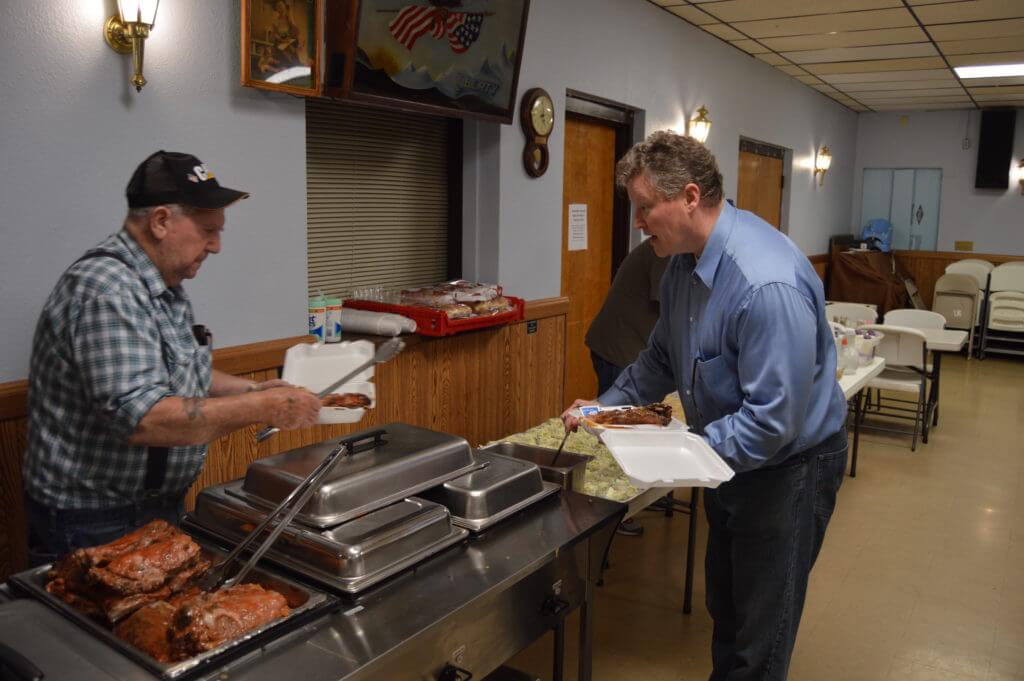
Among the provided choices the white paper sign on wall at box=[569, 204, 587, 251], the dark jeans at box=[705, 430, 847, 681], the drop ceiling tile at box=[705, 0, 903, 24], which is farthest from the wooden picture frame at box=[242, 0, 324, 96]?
the drop ceiling tile at box=[705, 0, 903, 24]

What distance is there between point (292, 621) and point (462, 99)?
109 inches

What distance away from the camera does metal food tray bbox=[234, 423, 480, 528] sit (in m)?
1.66

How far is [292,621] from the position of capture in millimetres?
1431

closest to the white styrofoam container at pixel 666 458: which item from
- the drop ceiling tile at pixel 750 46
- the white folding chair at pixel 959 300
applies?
the drop ceiling tile at pixel 750 46

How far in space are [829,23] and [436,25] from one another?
12.2 feet

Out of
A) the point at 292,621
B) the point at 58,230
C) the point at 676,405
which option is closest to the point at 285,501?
the point at 292,621

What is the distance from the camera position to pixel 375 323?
133 inches

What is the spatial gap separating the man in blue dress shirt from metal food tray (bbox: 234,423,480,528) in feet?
1.50

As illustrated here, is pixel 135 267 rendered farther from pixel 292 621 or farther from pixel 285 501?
pixel 292 621

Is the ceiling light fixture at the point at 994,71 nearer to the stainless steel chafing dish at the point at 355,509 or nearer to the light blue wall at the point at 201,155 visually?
the light blue wall at the point at 201,155

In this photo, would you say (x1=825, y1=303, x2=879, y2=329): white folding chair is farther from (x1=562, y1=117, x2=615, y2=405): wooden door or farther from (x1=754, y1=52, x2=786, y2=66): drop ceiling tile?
(x1=754, y1=52, x2=786, y2=66): drop ceiling tile

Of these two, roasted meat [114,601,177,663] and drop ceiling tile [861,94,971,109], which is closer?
roasted meat [114,601,177,663]

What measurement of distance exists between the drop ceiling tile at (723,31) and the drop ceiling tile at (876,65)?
1478mm

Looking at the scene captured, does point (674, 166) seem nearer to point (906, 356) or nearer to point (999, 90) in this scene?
point (906, 356)
